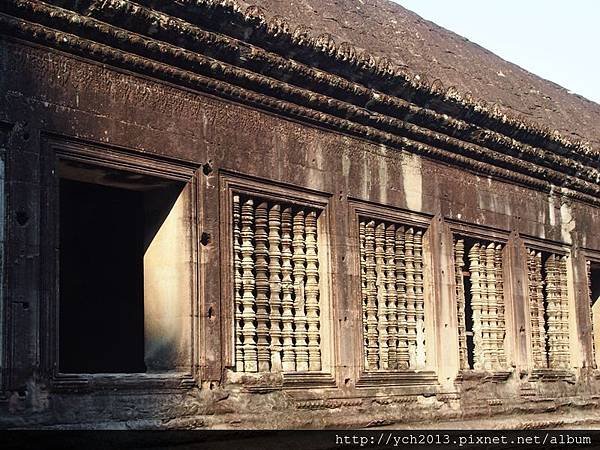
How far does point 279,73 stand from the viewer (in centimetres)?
753

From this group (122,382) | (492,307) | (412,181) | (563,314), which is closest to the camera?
(122,382)

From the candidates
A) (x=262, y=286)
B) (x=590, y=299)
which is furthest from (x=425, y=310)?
(x=590, y=299)

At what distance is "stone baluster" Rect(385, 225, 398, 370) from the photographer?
8.58 m

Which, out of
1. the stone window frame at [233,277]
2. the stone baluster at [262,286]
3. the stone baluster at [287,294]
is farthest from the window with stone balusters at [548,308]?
the stone baluster at [262,286]

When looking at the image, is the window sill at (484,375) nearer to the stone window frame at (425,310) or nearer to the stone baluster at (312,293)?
the stone window frame at (425,310)

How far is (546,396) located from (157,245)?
15.8 feet

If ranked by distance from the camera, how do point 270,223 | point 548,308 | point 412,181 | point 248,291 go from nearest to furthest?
point 248,291
point 270,223
point 412,181
point 548,308

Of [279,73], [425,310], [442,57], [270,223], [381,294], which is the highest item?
[442,57]

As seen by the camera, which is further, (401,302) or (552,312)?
(552,312)

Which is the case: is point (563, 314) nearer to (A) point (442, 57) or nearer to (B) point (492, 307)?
(B) point (492, 307)

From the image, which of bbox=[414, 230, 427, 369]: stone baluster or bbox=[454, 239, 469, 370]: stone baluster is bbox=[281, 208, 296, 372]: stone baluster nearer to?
bbox=[414, 230, 427, 369]: stone baluster

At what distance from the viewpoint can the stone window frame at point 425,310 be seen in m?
8.16

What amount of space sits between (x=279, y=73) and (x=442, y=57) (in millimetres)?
3163

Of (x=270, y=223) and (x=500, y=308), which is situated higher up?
(x=270, y=223)
